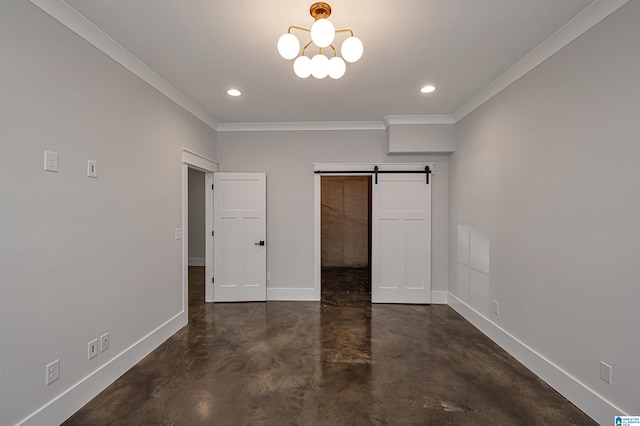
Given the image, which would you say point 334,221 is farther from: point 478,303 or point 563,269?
point 563,269

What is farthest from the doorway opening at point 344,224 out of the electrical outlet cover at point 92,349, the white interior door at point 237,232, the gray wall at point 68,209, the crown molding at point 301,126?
the electrical outlet cover at point 92,349

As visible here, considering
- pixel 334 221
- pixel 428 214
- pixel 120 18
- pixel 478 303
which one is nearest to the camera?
pixel 120 18

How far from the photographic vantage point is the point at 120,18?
193 centimetres

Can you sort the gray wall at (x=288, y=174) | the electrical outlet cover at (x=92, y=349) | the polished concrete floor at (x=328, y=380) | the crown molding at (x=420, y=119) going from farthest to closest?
the gray wall at (x=288, y=174), the crown molding at (x=420, y=119), the electrical outlet cover at (x=92, y=349), the polished concrete floor at (x=328, y=380)

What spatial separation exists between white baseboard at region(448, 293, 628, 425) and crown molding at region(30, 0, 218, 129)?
4.30m

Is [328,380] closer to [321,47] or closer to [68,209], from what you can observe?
[68,209]

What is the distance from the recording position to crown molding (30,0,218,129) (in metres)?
1.77

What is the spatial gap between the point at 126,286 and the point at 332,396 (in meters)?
1.96

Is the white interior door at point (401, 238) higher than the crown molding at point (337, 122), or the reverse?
the crown molding at point (337, 122)

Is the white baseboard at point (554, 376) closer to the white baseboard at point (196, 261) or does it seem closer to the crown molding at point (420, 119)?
the crown molding at point (420, 119)

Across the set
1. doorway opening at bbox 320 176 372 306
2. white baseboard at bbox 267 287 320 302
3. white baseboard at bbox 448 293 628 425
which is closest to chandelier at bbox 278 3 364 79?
Answer: white baseboard at bbox 448 293 628 425

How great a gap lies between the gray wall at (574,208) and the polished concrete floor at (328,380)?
1.47 feet

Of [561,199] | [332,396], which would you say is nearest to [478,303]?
[561,199]

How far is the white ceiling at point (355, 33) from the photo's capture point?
6.02 ft
